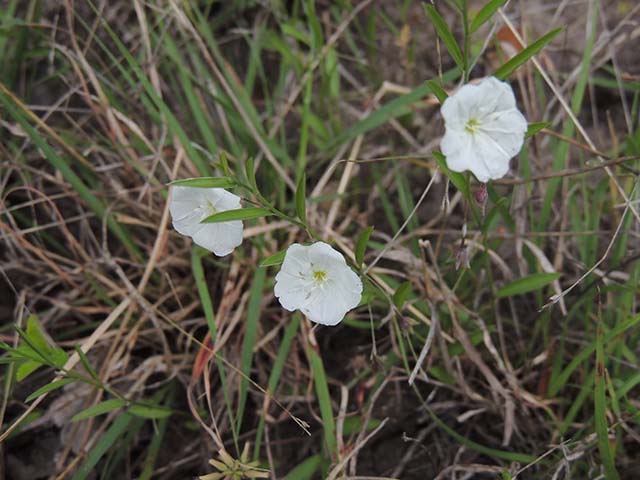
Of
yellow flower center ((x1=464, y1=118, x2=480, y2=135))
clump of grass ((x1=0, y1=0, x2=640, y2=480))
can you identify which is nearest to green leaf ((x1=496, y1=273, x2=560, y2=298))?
clump of grass ((x1=0, y1=0, x2=640, y2=480))

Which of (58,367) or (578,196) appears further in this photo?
(578,196)

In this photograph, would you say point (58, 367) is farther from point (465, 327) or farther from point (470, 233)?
point (470, 233)

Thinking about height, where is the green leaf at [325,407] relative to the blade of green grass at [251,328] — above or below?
below

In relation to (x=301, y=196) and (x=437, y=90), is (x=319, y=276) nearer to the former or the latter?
(x=301, y=196)

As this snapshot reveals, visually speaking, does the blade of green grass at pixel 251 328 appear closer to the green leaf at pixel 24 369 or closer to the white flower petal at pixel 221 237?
the white flower petal at pixel 221 237

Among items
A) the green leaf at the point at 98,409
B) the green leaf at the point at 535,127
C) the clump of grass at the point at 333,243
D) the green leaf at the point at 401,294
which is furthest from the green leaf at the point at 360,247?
the green leaf at the point at 98,409

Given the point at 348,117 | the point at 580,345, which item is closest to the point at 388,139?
the point at 348,117
